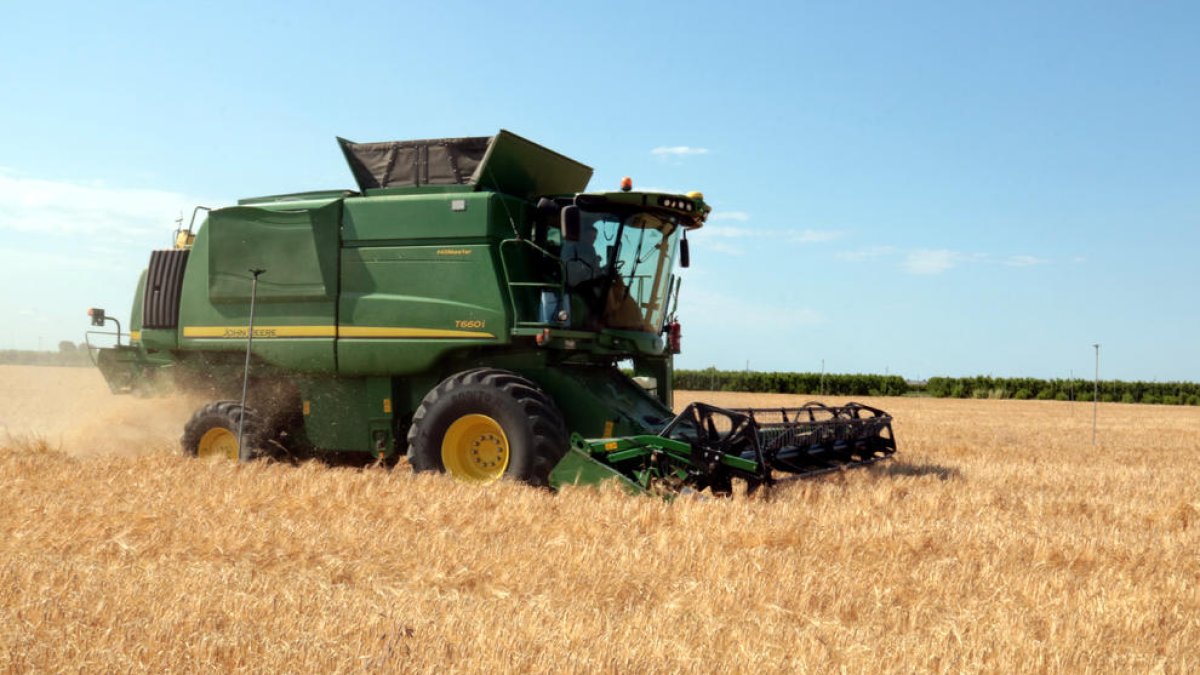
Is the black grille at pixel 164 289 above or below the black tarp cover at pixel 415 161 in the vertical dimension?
below

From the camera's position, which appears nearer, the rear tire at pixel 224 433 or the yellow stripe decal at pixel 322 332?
the yellow stripe decal at pixel 322 332

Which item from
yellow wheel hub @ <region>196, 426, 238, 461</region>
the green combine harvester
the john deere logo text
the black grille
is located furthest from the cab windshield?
the black grille

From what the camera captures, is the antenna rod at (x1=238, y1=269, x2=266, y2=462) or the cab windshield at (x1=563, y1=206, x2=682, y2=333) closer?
the cab windshield at (x1=563, y1=206, x2=682, y2=333)

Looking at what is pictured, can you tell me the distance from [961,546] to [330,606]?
3510mm

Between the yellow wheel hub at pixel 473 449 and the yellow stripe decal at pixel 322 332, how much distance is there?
2.69 feet

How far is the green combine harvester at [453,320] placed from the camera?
27.6 ft

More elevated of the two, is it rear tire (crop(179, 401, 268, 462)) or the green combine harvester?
the green combine harvester

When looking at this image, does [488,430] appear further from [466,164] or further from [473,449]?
[466,164]

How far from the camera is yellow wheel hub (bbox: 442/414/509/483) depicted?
8.31 meters

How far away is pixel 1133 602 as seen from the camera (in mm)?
4500

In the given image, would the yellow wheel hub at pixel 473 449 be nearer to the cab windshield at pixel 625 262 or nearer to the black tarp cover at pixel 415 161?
the cab windshield at pixel 625 262

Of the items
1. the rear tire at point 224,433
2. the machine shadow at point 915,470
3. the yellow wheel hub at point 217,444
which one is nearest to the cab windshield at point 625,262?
the machine shadow at point 915,470

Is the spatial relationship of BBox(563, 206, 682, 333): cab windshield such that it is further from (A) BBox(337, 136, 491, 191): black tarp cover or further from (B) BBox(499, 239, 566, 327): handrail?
(A) BBox(337, 136, 491, 191): black tarp cover

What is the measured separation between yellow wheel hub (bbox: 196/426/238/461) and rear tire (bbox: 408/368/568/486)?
259 cm
